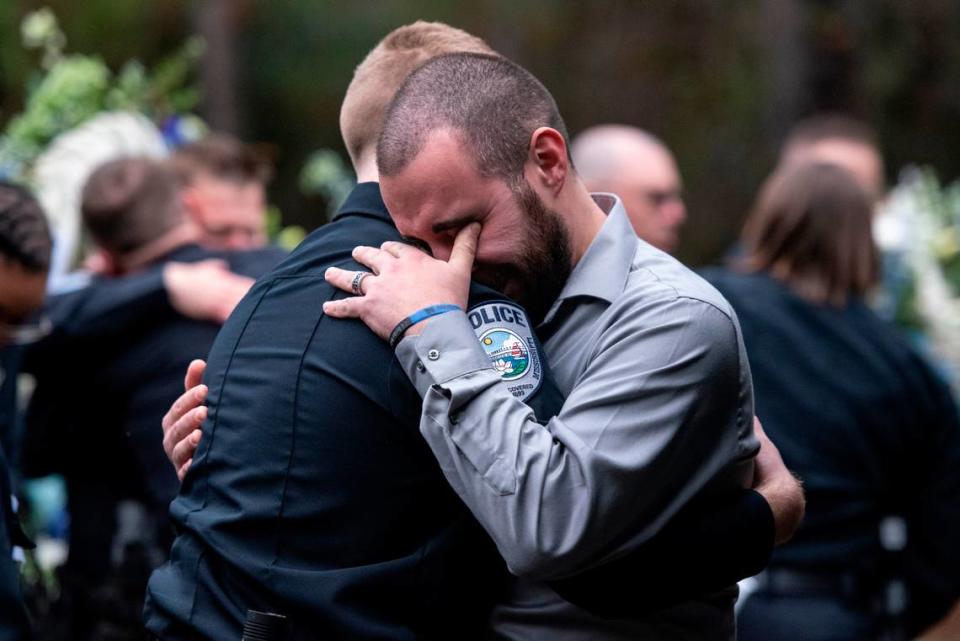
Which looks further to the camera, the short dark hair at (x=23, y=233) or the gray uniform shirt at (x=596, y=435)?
the short dark hair at (x=23, y=233)

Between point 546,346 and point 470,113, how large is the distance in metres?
0.42

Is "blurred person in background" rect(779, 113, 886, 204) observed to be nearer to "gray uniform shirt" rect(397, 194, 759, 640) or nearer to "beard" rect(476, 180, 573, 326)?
"beard" rect(476, 180, 573, 326)

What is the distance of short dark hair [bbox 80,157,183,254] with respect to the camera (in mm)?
4398

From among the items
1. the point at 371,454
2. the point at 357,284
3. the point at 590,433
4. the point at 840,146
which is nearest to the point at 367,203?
the point at 357,284

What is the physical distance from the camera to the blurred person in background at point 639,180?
529cm

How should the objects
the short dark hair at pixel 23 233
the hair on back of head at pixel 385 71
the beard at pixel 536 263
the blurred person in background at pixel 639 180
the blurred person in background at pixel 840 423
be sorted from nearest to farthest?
the beard at pixel 536 263 < the hair on back of head at pixel 385 71 < the short dark hair at pixel 23 233 < the blurred person in background at pixel 840 423 < the blurred person in background at pixel 639 180

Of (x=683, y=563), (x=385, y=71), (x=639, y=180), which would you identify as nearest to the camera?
(x=683, y=563)

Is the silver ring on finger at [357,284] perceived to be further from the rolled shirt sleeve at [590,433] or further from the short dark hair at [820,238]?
the short dark hair at [820,238]

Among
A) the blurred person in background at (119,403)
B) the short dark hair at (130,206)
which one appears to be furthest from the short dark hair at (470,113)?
the short dark hair at (130,206)

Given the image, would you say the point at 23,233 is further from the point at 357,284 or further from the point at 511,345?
the point at 511,345

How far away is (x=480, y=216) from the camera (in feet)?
7.29

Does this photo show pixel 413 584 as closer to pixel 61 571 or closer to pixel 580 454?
pixel 580 454

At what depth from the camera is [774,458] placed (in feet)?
8.05

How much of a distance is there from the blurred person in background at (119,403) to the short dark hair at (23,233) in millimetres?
588
